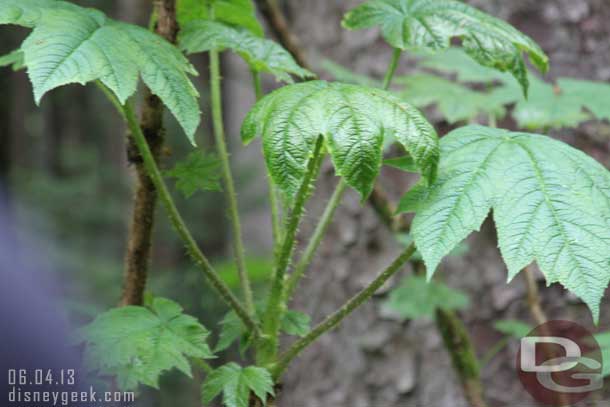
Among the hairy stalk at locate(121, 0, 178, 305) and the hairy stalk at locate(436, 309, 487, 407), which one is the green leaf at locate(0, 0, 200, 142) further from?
the hairy stalk at locate(436, 309, 487, 407)

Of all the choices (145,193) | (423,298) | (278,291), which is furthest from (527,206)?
(423,298)

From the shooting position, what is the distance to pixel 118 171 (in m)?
7.54

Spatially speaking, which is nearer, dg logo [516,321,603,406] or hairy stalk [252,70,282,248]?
hairy stalk [252,70,282,248]

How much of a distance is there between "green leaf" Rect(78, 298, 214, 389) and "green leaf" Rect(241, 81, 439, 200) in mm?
308

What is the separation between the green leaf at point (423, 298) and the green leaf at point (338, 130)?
1.02 meters

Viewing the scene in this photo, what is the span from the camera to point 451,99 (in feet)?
5.88

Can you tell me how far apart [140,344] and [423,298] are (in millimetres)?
1056

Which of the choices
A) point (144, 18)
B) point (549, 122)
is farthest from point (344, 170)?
point (144, 18)

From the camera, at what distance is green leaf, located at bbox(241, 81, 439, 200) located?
0.82 metres

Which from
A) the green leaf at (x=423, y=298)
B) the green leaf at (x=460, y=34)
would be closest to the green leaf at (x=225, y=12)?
the green leaf at (x=460, y=34)

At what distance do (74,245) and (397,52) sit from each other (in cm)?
714

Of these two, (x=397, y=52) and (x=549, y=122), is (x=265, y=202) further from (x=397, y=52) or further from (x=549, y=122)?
(x=397, y=52)

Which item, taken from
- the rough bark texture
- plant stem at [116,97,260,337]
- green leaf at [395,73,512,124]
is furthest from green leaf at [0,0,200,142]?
the rough bark texture

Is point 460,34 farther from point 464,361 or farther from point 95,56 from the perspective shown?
point 464,361
